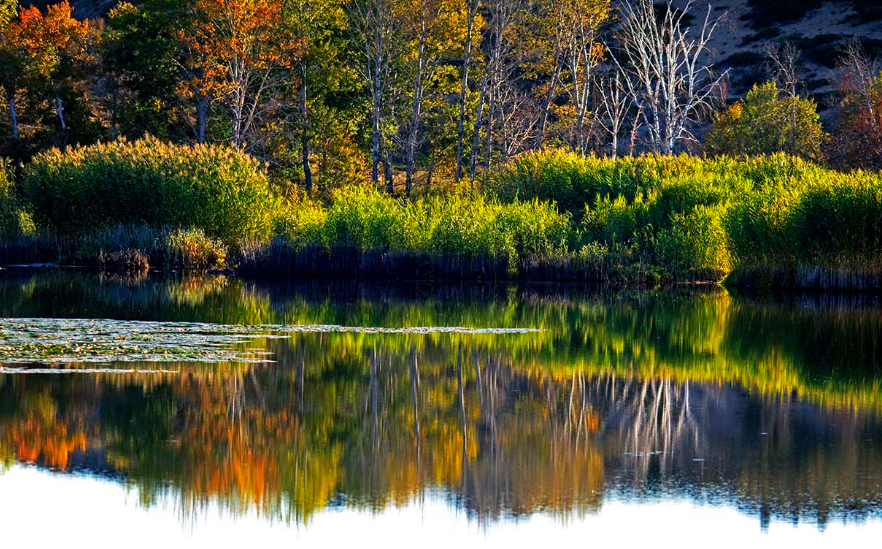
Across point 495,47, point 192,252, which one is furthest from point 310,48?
point 192,252

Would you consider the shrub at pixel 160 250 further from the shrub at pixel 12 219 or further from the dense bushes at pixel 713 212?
the dense bushes at pixel 713 212

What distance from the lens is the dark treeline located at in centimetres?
4469

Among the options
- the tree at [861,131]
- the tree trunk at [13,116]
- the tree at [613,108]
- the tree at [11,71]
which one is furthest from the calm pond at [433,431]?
the tree at [11,71]

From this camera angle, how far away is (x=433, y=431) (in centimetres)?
1070

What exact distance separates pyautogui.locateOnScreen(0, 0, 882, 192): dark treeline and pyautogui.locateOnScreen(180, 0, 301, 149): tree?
7 cm

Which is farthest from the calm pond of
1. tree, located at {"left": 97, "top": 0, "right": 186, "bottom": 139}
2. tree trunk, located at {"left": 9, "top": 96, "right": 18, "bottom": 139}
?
tree trunk, located at {"left": 9, "top": 96, "right": 18, "bottom": 139}

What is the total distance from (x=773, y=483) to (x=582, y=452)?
1637 millimetres

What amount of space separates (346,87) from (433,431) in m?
39.8

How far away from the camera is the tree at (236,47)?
44719 mm

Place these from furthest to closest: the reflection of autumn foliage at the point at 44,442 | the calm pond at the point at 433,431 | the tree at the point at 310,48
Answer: the tree at the point at 310,48
the reflection of autumn foliage at the point at 44,442
the calm pond at the point at 433,431

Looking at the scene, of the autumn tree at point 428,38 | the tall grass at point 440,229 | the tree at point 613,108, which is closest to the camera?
the tall grass at point 440,229

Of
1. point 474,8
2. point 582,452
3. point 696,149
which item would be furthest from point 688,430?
point 696,149

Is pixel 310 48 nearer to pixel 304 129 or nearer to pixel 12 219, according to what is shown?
pixel 304 129

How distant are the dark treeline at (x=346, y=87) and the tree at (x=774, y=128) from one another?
7 centimetres
